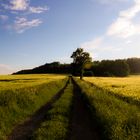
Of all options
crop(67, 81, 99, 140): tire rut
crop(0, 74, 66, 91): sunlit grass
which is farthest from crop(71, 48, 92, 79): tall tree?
crop(67, 81, 99, 140): tire rut

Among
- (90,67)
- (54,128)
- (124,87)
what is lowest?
(54,128)

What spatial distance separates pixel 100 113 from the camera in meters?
18.2

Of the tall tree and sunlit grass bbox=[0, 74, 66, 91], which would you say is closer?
sunlit grass bbox=[0, 74, 66, 91]

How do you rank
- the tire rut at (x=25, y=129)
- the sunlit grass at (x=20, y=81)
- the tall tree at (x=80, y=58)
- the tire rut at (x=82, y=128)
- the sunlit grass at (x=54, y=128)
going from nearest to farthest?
1. the sunlit grass at (x=54, y=128)
2. the tire rut at (x=82, y=128)
3. the tire rut at (x=25, y=129)
4. the sunlit grass at (x=20, y=81)
5. the tall tree at (x=80, y=58)

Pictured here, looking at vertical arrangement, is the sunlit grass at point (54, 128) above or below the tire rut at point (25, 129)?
above

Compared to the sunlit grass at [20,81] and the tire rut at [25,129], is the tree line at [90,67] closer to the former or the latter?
the sunlit grass at [20,81]

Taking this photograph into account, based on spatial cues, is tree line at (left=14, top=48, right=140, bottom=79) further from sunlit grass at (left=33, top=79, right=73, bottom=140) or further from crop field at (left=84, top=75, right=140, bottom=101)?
sunlit grass at (left=33, top=79, right=73, bottom=140)

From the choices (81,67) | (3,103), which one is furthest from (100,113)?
(81,67)

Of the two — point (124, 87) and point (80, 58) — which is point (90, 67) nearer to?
point (80, 58)

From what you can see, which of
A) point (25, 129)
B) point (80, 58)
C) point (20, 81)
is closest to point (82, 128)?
point (25, 129)

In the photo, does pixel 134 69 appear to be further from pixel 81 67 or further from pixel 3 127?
pixel 3 127

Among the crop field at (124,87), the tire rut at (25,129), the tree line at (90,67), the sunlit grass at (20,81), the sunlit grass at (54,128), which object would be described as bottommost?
the tire rut at (25,129)

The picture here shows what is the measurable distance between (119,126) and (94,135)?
155 cm

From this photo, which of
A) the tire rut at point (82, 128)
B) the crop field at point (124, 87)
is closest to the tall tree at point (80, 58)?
the crop field at point (124, 87)
